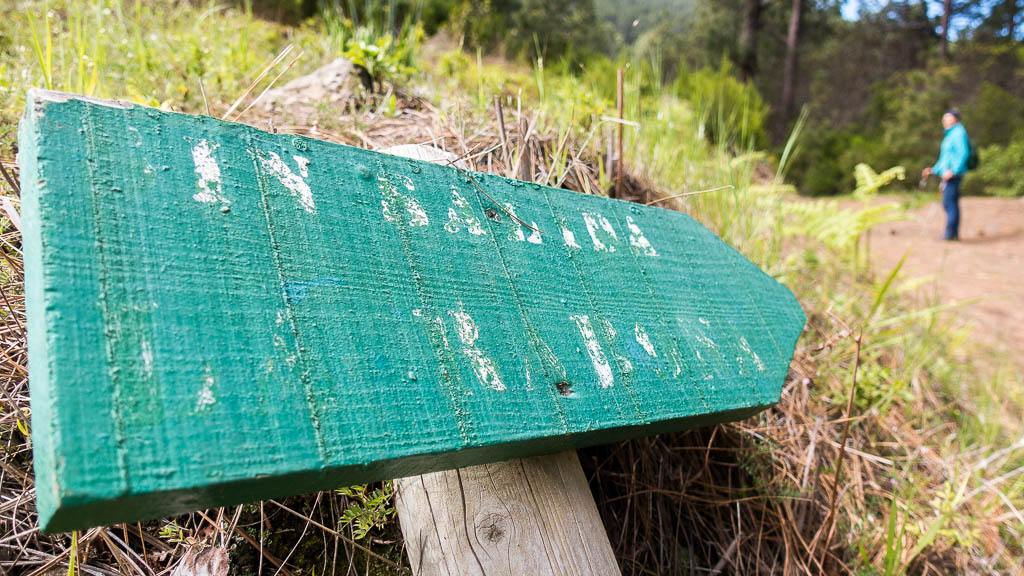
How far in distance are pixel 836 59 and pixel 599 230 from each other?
2890 centimetres

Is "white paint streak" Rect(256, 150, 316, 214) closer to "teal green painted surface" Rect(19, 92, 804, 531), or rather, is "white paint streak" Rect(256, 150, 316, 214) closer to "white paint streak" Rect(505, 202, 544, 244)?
"teal green painted surface" Rect(19, 92, 804, 531)

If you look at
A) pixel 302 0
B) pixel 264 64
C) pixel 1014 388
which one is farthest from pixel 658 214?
pixel 302 0

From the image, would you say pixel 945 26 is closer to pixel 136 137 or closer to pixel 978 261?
pixel 978 261

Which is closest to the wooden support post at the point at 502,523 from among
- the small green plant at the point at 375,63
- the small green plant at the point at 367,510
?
the small green plant at the point at 367,510

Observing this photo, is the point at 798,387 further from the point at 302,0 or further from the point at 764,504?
the point at 302,0

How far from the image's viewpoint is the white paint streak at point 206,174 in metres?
0.84

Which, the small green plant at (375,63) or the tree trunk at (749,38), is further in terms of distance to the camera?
the tree trunk at (749,38)

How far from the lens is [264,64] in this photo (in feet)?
10.0

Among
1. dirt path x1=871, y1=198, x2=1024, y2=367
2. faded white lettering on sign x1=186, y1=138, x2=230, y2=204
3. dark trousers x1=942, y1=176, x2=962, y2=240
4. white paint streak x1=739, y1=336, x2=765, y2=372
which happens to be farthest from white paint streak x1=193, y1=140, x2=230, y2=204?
dark trousers x1=942, y1=176, x2=962, y2=240

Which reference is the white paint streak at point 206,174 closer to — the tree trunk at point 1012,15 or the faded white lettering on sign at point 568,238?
the faded white lettering on sign at point 568,238

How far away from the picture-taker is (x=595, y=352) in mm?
1070

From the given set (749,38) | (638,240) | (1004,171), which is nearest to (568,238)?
(638,240)

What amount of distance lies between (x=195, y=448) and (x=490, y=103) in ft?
7.63

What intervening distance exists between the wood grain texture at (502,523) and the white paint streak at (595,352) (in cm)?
23
